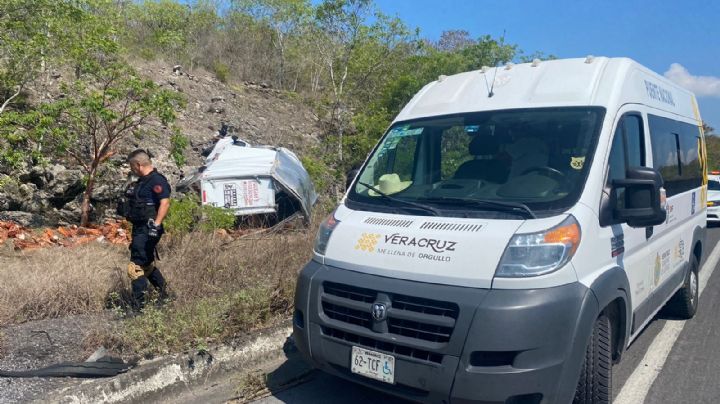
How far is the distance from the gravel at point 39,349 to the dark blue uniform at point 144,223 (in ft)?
1.55

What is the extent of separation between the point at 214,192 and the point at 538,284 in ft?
26.7

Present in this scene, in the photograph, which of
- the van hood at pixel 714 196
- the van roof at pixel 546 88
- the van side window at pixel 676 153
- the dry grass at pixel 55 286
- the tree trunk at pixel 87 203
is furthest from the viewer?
the van hood at pixel 714 196

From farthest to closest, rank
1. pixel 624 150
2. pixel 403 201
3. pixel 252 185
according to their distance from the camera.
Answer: pixel 252 185 < pixel 624 150 < pixel 403 201

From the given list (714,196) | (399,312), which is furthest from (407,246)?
(714,196)

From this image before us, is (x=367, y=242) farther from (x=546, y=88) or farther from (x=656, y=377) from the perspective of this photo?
(x=656, y=377)

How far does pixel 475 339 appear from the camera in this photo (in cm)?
343

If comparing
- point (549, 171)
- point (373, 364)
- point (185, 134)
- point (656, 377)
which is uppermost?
point (185, 134)

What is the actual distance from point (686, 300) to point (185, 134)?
14.5 metres

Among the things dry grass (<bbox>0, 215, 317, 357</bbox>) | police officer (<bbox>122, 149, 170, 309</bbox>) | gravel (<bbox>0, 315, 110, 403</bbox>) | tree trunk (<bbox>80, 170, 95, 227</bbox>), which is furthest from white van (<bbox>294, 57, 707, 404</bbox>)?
tree trunk (<bbox>80, 170, 95, 227</bbox>)

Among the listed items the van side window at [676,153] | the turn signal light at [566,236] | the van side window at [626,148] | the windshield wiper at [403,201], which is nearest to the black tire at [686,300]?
the van side window at [676,153]

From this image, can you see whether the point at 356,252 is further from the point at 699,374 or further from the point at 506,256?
the point at 699,374

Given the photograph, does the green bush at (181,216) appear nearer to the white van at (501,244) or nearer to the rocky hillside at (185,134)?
the rocky hillside at (185,134)

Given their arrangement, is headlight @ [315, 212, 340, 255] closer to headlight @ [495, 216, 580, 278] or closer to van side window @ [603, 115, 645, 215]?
headlight @ [495, 216, 580, 278]

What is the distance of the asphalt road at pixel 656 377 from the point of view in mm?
4617
